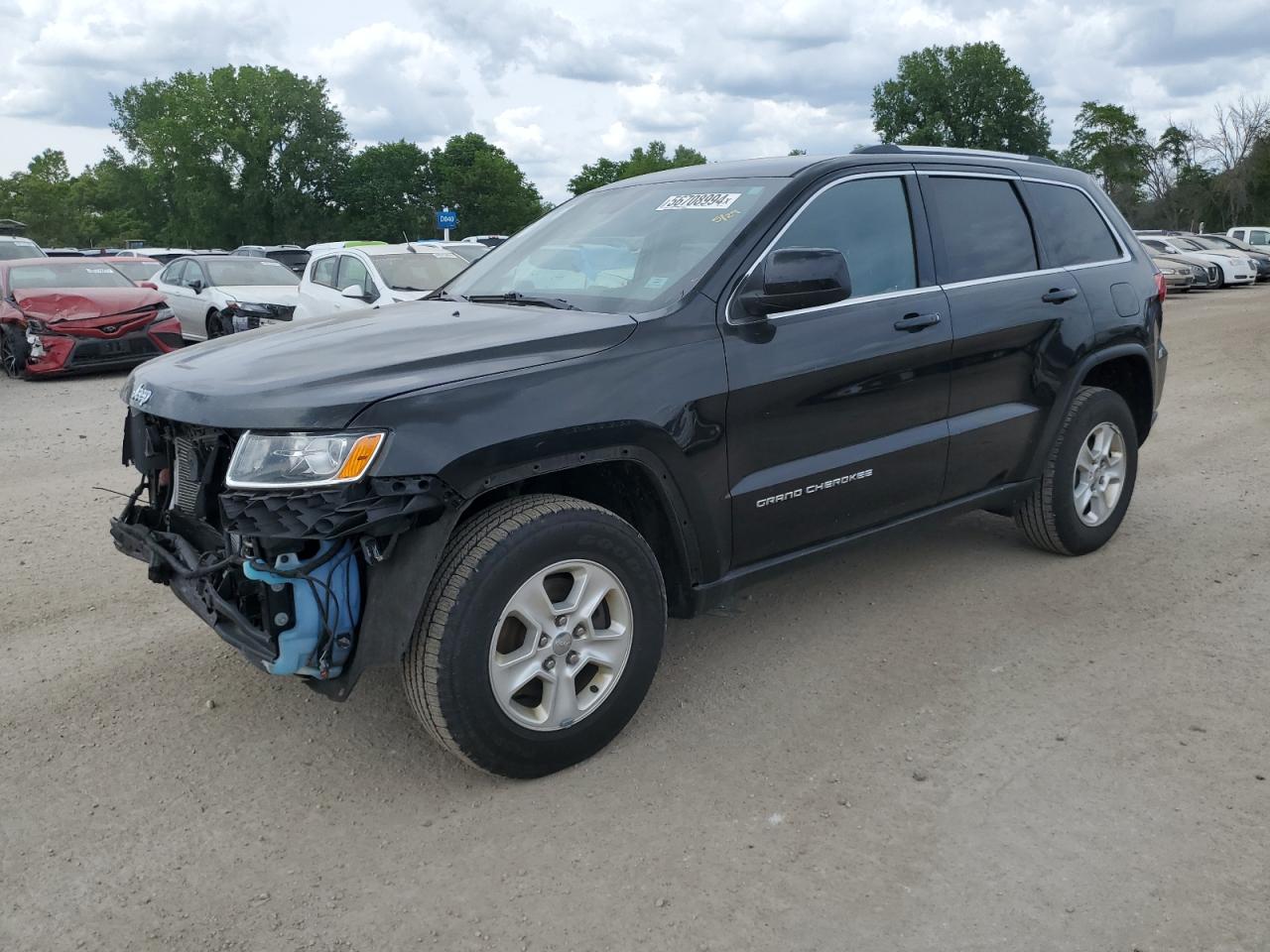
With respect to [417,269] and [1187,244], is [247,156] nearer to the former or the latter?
[1187,244]

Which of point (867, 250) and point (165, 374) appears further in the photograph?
point (867, 250)

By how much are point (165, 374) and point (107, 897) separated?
1554 millimetres

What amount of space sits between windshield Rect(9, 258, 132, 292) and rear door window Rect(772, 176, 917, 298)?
38.1ft

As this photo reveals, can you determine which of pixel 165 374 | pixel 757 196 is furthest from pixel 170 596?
pixel 757 196

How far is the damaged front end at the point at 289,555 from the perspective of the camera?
115 inches

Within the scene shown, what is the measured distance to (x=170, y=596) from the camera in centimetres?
492

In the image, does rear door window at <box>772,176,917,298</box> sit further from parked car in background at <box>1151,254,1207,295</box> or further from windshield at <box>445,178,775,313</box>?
parked car in background at <box>1151,254,1207,295</box>

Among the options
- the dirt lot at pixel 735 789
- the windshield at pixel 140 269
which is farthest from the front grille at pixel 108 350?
the dirt lot at pixel 735 789

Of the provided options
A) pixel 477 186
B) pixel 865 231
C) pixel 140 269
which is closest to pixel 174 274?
pixel 140 269

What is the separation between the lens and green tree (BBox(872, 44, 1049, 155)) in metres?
78.6

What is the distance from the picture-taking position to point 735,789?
3285 mm

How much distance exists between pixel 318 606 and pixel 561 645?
0.72m

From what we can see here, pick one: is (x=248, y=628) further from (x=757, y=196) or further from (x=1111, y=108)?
(x=1111, y=108)

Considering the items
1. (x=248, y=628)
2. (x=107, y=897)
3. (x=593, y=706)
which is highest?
(x=248, y=628)
